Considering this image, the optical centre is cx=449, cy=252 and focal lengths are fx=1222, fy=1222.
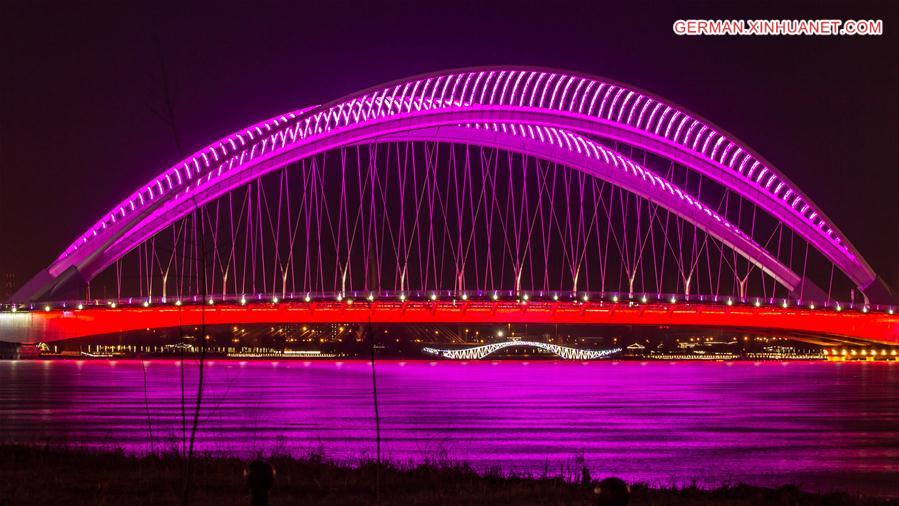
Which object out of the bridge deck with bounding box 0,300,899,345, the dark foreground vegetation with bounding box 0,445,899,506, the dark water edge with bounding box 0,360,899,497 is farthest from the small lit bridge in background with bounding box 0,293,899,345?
the dark foreground vegetation with bounding box 0,445,899,506

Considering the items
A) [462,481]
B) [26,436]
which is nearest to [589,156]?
[26,436]

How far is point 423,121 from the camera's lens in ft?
274

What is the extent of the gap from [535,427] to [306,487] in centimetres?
→ 1446

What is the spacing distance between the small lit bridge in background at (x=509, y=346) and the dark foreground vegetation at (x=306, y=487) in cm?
11673

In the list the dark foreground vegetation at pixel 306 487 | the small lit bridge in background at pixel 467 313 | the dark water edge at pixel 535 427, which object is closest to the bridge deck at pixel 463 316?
the small lit bridge in background at pixel 467 313

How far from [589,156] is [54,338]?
45.0 meters

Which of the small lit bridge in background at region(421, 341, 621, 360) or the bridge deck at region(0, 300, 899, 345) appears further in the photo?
the small lit bridge in background at region(421, 341, 621, 360)

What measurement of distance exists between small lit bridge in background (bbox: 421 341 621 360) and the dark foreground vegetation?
383ft

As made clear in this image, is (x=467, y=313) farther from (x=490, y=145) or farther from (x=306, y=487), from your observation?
(x=306, y=487)

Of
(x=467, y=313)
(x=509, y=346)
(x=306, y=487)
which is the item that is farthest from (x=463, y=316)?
(x=306, y=487)

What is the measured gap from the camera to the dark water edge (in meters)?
20.5

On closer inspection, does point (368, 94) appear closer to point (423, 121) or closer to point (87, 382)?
point (423, 121)

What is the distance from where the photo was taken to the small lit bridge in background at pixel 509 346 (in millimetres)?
135500

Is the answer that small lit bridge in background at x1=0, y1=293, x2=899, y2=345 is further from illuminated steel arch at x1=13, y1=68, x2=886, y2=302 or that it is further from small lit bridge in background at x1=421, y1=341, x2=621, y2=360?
small lit bridge in background at x1=421, y1=341, x2=621, y2=360
